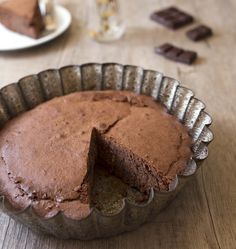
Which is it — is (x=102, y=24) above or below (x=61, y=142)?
below

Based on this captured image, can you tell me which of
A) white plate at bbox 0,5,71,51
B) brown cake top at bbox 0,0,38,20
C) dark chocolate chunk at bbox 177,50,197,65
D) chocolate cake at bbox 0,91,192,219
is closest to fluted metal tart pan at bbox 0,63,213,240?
chocolate cake at bbox 0,91,192,219

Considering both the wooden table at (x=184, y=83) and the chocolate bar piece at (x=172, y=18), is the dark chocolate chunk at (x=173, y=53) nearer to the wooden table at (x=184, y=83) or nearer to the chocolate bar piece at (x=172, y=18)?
the wooden table at (x=184, y=83)

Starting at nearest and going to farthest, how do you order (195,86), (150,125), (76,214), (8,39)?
(76,214) < (150,125) < (195,86) < (8,39)

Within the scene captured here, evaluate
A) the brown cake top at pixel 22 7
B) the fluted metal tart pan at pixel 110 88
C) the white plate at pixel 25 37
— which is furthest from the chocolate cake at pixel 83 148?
the brown cake top at pixel 22 7

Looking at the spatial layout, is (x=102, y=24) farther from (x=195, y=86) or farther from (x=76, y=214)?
(x=76, y=214)

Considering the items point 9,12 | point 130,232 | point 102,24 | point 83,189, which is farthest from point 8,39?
point 130,232

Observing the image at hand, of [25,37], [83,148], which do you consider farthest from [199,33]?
[83,148]
